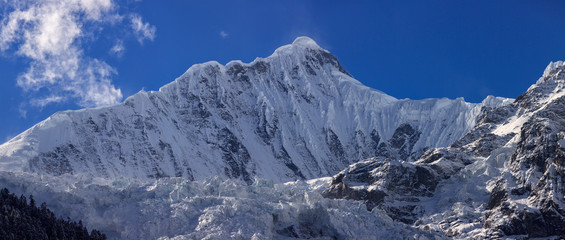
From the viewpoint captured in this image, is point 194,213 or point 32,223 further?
point 194,213

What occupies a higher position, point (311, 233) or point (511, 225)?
point (511, 225)

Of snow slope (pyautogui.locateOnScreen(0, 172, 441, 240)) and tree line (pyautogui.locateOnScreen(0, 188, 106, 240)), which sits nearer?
tree line (pyautogui.locateOnScreen(0, 188, 106, 240))

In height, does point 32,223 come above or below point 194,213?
below

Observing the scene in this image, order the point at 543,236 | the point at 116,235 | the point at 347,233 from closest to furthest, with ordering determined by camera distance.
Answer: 1. the point at 116,235
2. the point at 347,233
3. the point at 543,236

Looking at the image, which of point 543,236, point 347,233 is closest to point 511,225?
point 543,236

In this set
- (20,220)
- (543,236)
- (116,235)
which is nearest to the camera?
(20,220)

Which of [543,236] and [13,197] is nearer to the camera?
[13,197]

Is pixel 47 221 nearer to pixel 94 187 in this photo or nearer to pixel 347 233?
pixel 94 187

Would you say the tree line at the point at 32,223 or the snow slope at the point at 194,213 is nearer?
the tree line at the point at 32,223

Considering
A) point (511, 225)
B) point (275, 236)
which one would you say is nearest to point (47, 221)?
point (275, 236)

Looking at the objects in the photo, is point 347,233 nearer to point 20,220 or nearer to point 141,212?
point 141,212

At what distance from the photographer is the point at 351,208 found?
15262 cm

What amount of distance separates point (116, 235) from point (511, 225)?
101466mm

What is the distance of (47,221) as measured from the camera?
400 feet
